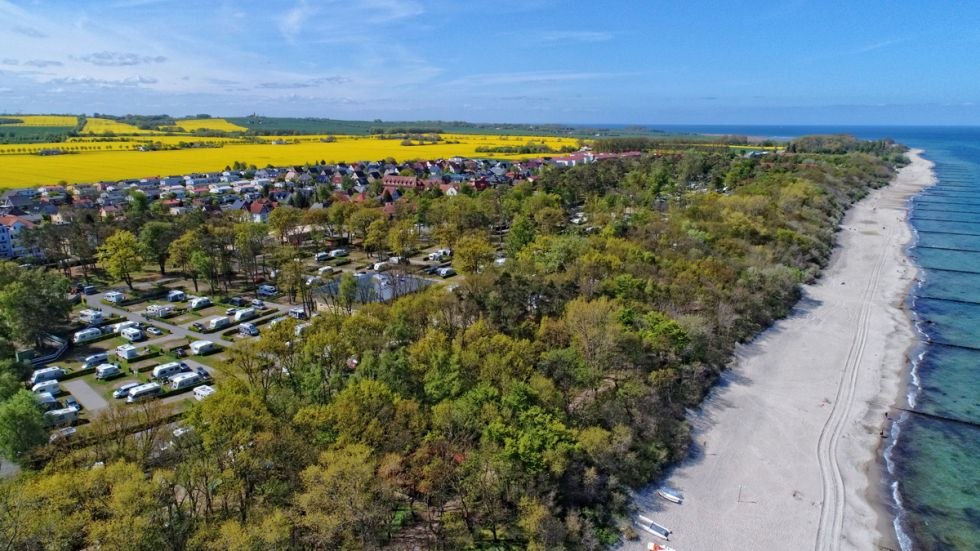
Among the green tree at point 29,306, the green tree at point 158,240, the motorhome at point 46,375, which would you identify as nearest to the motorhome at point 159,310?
the green tree at point 29,306

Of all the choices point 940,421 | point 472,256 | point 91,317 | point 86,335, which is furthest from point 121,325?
point 940,421

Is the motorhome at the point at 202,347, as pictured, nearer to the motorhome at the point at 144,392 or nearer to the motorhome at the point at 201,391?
the motorhome at the point at 144,392

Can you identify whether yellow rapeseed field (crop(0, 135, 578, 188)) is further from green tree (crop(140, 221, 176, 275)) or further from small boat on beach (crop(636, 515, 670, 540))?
small boat on beach (crop(636, 515, 670, 540))

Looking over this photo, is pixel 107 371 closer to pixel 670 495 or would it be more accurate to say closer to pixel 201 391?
pixel 201 391

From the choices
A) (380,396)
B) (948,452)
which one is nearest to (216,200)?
(380,396)

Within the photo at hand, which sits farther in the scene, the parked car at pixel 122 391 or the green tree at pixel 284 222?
the green tree at pixel 284 222

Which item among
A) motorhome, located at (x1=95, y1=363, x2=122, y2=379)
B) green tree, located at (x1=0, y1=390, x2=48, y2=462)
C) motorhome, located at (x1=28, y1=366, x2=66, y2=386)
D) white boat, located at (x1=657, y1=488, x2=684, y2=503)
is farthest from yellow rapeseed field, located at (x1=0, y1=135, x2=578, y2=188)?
white boat, located at (x1=657, y1=488, x2=684, y2=503)
